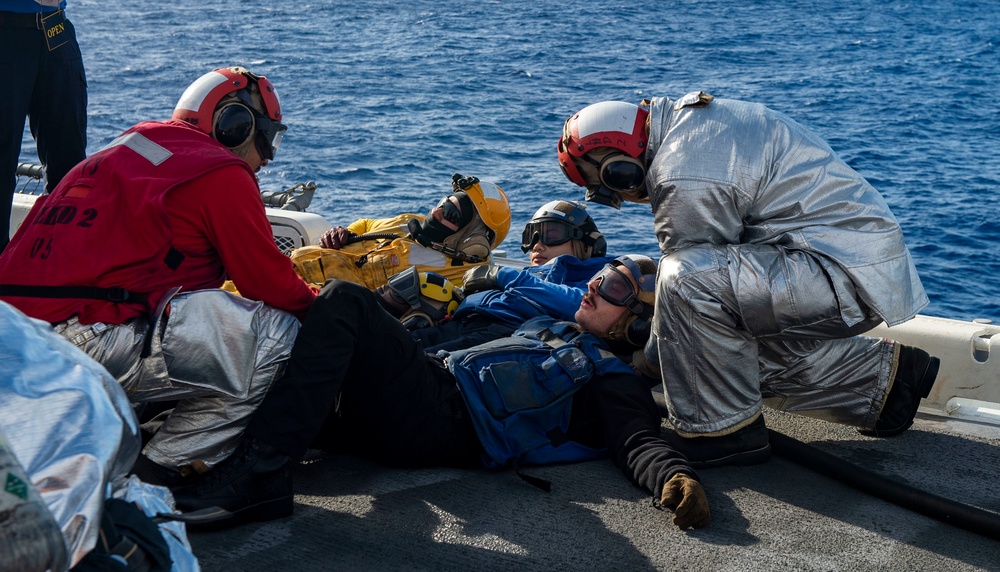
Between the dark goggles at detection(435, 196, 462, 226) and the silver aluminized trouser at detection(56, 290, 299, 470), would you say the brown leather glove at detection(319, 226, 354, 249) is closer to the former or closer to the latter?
the dark goggles at detection(435, 196, 462, 226)

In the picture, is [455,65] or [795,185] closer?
[795,185]

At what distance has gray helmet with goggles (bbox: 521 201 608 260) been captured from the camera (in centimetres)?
579

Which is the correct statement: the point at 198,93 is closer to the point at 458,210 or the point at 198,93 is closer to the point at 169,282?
the point at 169,282

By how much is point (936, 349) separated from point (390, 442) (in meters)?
2.80

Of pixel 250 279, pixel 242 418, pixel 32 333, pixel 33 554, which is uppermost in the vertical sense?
pixel 32 333

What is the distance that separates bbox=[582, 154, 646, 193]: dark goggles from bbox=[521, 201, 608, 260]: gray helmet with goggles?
5.22ft

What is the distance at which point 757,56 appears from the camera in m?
24.2

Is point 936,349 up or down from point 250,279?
down

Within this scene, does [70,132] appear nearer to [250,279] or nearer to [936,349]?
[250,279]

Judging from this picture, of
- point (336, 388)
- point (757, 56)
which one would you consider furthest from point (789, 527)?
point (757, 56)

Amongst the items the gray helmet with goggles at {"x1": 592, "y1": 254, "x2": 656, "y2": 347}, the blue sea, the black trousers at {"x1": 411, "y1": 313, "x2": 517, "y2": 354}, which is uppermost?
the gray helmet with goggles at {"x1": 592, "y1": 254, "x2": 656, "y2": 347}

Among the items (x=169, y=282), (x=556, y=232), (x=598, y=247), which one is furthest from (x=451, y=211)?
(x=169, y=282)

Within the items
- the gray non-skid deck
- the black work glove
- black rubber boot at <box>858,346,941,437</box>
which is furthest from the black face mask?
black rubber boot at <box>858,346,941,437</box>

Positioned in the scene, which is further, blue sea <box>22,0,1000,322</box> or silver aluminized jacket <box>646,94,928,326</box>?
blue sea <box>22,0,1000,322</box>
